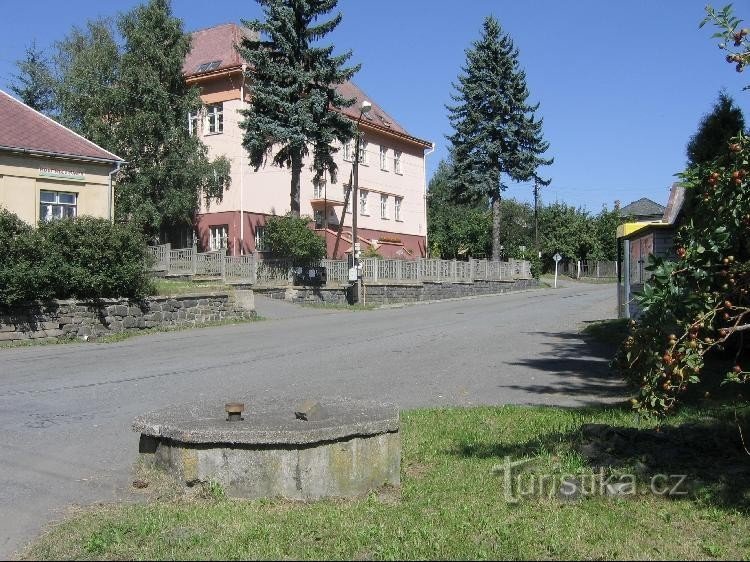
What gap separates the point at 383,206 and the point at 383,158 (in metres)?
2.91

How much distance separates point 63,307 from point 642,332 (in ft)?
52.7

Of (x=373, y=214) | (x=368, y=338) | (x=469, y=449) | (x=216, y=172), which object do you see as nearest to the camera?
(x=469, y=449)

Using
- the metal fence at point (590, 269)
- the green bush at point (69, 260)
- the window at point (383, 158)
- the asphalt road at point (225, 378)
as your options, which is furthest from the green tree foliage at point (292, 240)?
the metal fence at point (590, 269)

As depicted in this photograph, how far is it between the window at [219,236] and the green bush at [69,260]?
59.6ft

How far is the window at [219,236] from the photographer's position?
126 feet

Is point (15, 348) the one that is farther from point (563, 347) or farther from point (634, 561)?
point (634, 561)

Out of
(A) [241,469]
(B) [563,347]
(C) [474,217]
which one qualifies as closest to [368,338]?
(B) [563,347]

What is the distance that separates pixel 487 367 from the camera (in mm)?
13445

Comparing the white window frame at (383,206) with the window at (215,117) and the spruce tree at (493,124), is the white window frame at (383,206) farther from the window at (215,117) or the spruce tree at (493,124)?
the window at (215,117)

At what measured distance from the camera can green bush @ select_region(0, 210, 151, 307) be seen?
17.7 metres

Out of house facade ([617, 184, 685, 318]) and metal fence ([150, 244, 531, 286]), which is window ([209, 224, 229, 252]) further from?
house facade ([617, 184, 685, 318])

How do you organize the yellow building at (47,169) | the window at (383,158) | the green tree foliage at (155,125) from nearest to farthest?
the yellow building at (47,169) → the green tree foliage at (155,125) → the window at (383,158)

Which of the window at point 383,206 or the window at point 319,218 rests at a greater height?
the window at point 383,206

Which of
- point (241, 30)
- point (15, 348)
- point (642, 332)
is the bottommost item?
point (15, 348)
